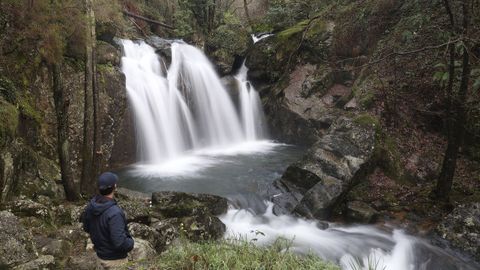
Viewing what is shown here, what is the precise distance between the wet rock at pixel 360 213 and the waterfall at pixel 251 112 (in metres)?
10.2

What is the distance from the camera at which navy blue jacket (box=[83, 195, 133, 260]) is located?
3.83 m

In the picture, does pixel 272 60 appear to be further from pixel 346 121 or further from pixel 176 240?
pixel 176 240

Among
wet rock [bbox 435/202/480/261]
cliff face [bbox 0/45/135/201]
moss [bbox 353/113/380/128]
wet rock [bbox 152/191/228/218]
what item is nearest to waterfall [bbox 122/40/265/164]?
cliff face [bbox 0/45/135/201]

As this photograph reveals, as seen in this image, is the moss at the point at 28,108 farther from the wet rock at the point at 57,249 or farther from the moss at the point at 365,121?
the moss at the point at 365,121

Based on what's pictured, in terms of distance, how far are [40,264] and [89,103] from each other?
453 cm

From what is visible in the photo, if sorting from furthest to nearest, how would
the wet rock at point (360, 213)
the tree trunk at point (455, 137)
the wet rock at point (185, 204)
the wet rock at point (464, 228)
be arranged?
the wet rock at point (360, 213), the wet rock at point (185, 204), the tree trunk at point (455, 137), the wet rock at point (464, 228)

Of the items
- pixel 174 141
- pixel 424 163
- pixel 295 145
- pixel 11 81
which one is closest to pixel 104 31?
pixel 174 141

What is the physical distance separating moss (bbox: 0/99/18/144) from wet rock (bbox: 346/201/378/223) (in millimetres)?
8098

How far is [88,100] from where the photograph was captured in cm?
845

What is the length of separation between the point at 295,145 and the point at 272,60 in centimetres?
512

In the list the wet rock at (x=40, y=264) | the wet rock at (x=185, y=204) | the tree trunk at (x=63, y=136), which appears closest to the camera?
the wet rock at (x=40, y=264)

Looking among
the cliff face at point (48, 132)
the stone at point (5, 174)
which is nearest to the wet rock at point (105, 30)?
the cliff face at point (48, 132)

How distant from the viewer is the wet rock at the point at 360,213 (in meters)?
8.66

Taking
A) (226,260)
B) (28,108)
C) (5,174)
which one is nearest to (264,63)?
(28,108)
